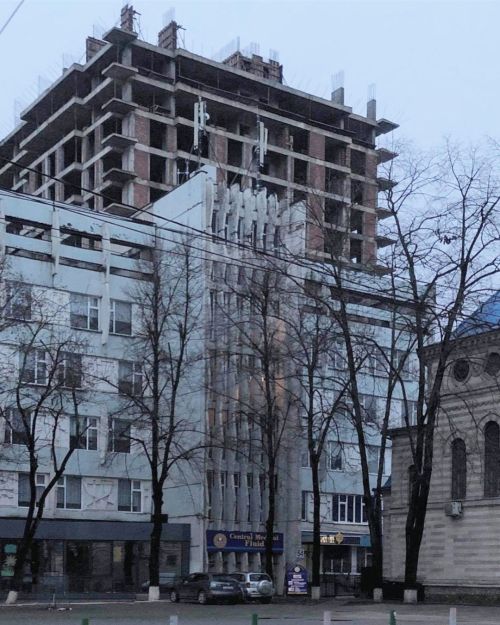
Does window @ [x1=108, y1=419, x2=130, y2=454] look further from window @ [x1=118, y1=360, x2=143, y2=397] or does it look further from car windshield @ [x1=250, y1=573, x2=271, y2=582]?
car windshield @ [x1=250, y1=573, x2=271, y2=582]

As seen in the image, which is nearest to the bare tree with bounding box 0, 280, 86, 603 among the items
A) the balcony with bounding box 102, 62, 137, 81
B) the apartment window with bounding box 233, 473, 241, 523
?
the apartment window with bounding box 233, 473, 241, 523

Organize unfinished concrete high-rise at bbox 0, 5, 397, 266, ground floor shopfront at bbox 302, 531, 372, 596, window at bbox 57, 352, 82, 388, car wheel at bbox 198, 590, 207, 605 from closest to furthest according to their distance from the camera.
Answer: car wheel at bbox 198, 590, 207, 605 → window at bbox 57, 352, 82, 388 → ground floor shopfront at bbox 302, 531, 372, 596 → unfinished concrete high-rise at bbox 0, 5, 397, 266

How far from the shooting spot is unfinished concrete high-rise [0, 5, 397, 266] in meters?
83.3

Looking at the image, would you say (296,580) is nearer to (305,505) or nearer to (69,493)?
(69,493)

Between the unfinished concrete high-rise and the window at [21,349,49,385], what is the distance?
83.0 ft

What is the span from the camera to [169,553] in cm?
5753

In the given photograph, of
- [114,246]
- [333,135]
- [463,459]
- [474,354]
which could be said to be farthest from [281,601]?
[333,135]

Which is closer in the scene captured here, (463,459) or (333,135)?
(463,459)

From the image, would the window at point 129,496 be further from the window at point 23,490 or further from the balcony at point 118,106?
the balcony at point 118,106

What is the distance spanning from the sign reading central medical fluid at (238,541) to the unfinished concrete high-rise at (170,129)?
998 inches

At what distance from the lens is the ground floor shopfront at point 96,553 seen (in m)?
52.7

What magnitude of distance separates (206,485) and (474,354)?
1776 cm

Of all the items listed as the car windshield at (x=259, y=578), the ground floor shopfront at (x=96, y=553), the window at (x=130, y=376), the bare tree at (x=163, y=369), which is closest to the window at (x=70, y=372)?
the bare tree at (x=163, y=369)

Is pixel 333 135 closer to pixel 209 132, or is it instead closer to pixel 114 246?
pixel 209 132
